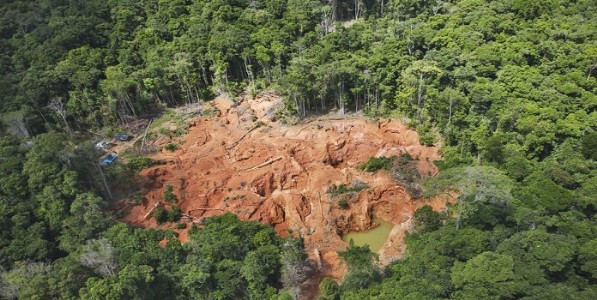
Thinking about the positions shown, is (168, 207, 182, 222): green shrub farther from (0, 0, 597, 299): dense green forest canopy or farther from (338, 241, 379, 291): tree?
(338, 241, 379, 291): tree

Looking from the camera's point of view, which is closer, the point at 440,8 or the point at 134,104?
the point at 134,104

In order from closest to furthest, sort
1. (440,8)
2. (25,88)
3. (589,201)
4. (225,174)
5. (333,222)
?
1. (589,201)
2. (333,222)
3. (225,174)
4. (25,88)
5. (440,8)

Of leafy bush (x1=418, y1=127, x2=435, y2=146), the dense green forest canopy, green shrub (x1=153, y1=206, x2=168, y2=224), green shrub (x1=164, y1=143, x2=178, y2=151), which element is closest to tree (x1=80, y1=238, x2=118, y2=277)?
the dense green forest canopy

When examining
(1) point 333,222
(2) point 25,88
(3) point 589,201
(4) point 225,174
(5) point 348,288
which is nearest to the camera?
(5) point 348,288

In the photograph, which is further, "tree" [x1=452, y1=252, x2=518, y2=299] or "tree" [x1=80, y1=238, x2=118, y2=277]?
"tree" [x1=80, y1=238, x2=118, y2=277]

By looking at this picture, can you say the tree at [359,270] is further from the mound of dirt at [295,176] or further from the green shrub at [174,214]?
the green shrub at [174,214]

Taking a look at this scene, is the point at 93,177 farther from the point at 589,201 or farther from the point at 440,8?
the point at 440,8

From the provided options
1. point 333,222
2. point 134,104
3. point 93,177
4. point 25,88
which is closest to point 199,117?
point 134,104

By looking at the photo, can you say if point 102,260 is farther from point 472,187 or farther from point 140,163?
point 472,187
